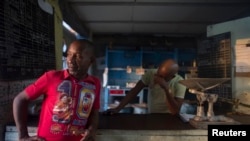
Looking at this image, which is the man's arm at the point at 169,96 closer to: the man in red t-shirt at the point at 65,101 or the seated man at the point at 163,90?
the seated man at the point at 163,90

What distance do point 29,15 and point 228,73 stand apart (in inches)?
67.0

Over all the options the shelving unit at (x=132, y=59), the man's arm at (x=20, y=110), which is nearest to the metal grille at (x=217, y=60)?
the man's arm at (x=20, y=110)

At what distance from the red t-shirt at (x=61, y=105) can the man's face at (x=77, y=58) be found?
0.05 metres

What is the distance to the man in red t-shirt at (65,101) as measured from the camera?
1021 mm

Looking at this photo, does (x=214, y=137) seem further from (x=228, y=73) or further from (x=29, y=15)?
(x=29, y=15)

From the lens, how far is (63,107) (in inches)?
41.2

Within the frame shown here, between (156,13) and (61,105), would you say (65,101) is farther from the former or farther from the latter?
(156,13)

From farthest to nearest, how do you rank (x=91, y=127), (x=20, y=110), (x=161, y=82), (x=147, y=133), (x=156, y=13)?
(x=156, y=13), (x=161, y=82), (x=147, y=133), (x=91, y=127), (x=20, y=110)

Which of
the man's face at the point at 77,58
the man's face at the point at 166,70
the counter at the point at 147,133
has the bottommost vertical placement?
the counter at the point at 147,133

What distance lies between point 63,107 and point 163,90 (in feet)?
3.80

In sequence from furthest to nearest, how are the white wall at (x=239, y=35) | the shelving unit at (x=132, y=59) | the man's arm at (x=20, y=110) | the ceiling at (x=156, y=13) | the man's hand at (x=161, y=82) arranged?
the shelving unit at (x=132, y=59), the ceiling at (x=156, y=13), the white wall at (x=239, y=35), the man's hand at (x=161, y=82), the man's arm at (x=20, y=110)

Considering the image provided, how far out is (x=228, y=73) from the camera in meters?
2.13

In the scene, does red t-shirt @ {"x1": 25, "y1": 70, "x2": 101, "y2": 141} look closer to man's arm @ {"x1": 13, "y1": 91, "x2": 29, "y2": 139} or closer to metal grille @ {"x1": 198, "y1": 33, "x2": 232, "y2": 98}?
man's arm @ {"x1": 13, "y1": 91, "x2": 29, "y2": 139}

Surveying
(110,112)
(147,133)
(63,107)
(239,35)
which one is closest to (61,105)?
(63,107)
